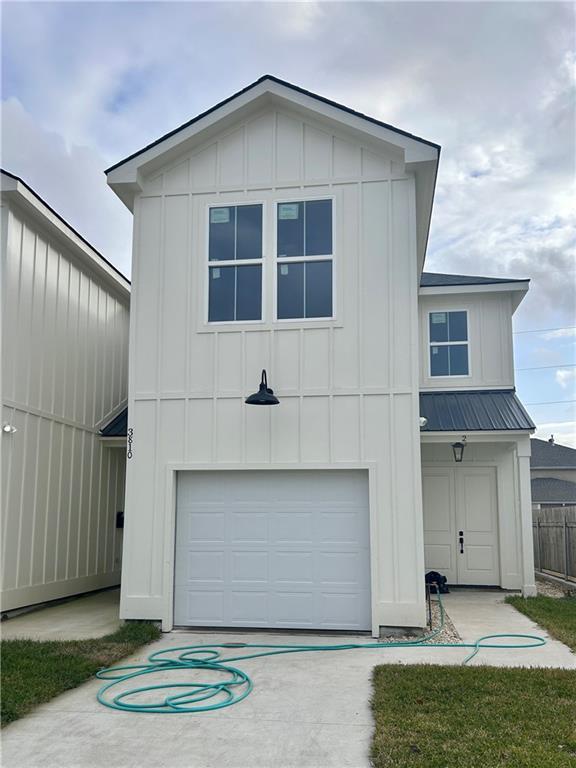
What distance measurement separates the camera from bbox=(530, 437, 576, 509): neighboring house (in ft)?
94.1

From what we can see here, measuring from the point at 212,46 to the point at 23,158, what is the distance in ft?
20.0

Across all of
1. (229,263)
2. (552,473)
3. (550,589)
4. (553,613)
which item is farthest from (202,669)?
(552,473)

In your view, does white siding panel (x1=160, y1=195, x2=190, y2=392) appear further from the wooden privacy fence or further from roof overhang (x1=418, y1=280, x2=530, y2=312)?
the wooden privacy fence

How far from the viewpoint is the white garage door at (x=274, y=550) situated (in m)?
8.19

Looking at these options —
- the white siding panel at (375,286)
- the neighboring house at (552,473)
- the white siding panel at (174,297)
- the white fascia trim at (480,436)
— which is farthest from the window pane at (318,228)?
the neighboring house at (552,473)

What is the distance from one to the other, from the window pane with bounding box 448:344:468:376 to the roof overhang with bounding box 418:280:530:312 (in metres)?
1.01

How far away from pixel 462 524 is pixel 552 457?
73.3ft

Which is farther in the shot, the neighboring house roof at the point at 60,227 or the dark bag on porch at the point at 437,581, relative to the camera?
the dark bag on porch at the point at 437,581

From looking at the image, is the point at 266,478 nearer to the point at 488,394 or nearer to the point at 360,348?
the point at 360,348

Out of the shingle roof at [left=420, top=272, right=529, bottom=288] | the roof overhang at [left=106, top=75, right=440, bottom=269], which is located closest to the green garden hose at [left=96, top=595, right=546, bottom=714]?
the roof overhang at [left=106, top=75, right=440, bottom=269]

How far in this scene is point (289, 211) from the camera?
898cm

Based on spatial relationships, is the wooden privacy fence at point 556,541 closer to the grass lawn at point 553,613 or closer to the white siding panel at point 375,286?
the grass lawn at point 553,613

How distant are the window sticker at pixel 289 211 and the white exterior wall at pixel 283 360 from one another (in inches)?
5.3

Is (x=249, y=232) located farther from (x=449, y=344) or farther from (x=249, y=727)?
(x=249, y=727)
